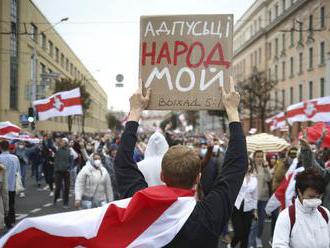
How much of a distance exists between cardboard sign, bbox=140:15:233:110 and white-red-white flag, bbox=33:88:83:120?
42.6ft

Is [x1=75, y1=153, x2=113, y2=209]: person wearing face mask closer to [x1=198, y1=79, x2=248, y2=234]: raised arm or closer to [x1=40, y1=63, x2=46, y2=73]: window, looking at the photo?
[x1=198, y1=79, x2=248, y2=234]: raised arm

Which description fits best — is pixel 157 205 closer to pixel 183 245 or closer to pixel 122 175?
pixel 183 245

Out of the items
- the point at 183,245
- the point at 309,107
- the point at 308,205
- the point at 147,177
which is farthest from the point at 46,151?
the point at 183,245

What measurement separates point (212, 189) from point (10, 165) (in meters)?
8.28

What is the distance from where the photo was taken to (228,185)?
262 cm

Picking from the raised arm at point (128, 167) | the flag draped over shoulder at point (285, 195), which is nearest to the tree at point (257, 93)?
the flag draped over shoulder at point (285, 195)

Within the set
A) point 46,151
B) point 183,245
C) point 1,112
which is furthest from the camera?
point 1,112

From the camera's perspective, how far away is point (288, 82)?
165 feet

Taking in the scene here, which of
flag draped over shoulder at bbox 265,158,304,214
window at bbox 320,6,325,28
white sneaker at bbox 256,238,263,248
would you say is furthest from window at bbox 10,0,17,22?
window at bbox 320,6,325,28

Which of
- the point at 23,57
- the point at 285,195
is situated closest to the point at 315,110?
the point at 285,195

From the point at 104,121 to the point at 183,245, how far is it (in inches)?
4378

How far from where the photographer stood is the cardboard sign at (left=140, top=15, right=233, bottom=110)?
11.2ft

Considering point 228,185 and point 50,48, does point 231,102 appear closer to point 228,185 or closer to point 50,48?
point 228,185

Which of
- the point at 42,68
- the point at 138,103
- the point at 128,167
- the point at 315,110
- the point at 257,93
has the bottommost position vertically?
the point at 128,167
